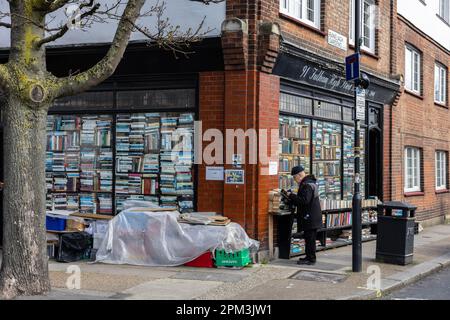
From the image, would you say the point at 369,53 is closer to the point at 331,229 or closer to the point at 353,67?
the point at 331,229

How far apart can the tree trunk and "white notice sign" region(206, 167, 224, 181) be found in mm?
3681

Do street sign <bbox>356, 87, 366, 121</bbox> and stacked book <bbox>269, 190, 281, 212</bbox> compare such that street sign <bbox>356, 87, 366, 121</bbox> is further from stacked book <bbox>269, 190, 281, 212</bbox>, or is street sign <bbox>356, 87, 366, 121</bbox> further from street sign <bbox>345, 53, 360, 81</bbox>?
stacked book <bbox>269, 190, 281, 212</bbox>

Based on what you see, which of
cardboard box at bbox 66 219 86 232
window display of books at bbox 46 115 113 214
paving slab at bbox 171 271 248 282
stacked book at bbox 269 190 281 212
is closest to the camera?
paving slab at bbox 171 271 248 282

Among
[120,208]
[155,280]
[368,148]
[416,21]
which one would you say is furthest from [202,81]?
[416,21]

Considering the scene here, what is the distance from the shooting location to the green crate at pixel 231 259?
9961 millimetres

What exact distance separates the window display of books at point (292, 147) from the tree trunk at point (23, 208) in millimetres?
5217

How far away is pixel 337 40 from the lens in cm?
1328

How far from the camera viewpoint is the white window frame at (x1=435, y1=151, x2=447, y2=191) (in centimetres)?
2100

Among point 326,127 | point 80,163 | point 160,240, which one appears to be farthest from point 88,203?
point 326,127

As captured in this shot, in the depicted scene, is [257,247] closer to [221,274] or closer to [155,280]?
[221,274]

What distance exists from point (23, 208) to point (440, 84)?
56.6ft

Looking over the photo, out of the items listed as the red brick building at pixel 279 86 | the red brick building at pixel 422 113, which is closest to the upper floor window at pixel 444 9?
the red brick building at pixel 422 113

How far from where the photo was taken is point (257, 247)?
10.4m

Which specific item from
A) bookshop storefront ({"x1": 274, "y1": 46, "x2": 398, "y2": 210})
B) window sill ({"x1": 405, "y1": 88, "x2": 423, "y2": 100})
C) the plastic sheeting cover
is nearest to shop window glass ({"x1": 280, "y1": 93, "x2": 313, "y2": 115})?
bookshop storefront ({"x1": 274, "y1": 46, "x2": 398, "y2": 210})
